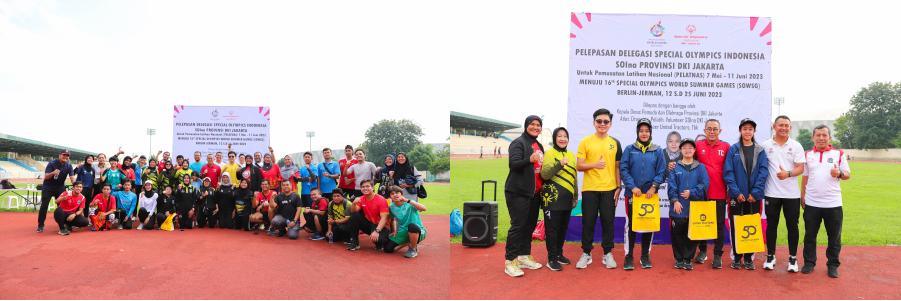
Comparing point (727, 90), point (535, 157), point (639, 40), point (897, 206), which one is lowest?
point (897, 206)

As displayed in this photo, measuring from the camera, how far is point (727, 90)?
5.96 m

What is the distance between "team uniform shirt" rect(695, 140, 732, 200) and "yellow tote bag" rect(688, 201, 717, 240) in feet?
0.53

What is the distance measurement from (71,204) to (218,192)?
7.69 feet

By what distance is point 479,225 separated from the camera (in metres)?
5.98

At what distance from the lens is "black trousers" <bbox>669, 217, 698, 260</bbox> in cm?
456

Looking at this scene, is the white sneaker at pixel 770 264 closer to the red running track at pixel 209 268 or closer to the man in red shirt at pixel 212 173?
the red running track at pixel 209 268

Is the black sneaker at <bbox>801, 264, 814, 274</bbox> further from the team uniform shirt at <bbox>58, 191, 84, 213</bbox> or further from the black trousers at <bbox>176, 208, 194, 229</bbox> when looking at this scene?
the team uniform shirt at <bbox>58, 191, 84, 213</bbox>

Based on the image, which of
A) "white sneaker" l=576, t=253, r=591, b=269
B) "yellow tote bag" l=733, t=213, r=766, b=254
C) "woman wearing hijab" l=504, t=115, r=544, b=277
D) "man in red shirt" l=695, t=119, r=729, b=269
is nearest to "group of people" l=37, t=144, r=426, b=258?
"woman wearing hijab" l=504, t=115, r=544, b=277

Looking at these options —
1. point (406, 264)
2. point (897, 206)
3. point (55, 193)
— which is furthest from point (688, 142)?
point (897, 206)

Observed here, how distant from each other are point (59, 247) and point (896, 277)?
990 centimetres

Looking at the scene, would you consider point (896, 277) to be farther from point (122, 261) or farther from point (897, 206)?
point (897, 206)

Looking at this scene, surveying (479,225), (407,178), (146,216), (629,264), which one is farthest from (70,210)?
(629,264)

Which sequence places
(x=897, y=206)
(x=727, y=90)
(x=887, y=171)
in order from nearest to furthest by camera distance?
(x=727, y=90)
(x=897, y=206)
(x=887, y=171)

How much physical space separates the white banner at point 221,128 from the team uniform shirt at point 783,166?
10.1 m
